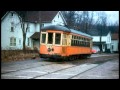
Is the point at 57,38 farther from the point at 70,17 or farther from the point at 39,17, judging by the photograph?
the point at 39,17

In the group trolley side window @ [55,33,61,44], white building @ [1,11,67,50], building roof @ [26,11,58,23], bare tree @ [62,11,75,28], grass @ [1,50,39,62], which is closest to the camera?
bare tree @ [62,11,75,28]

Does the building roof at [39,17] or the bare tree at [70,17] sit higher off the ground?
the building roof at [39,17]

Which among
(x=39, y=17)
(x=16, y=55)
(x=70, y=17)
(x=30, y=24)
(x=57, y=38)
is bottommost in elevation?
(x=16, y=55)

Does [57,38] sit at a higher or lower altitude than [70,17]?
lower

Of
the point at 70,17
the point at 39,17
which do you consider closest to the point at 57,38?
the point at 70,17

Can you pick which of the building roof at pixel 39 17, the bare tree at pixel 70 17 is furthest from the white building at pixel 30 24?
the bare tree at pixel 70 17

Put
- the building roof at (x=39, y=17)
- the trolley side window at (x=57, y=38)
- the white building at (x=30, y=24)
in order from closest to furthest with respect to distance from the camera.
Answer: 1. the trolley side window at (x=57, y=38)
2. the white building at (x=30, y=24)
3. the building roof at (x=39, y=17)

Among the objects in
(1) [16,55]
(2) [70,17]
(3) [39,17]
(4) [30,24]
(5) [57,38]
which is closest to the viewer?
(2) [70,17]

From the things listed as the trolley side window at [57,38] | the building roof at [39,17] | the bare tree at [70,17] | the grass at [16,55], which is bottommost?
the grass at [16,55]

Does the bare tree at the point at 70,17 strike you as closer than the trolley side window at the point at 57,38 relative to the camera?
Yes

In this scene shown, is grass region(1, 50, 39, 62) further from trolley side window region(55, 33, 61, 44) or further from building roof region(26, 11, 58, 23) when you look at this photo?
building roof region(26, 11, 58, 23)

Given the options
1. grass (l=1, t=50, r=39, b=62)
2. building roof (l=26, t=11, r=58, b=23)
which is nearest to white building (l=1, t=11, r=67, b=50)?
building roof (l=26, t=11, r=58, b=23)

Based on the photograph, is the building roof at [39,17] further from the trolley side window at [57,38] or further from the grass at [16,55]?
the trolley side window at [57,38]
